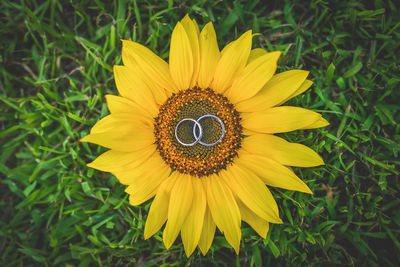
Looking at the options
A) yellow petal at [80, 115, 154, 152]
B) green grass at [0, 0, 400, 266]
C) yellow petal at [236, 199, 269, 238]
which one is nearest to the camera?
yellow petal at [80, 115, 154, 152]

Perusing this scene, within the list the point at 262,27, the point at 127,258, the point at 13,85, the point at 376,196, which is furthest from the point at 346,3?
the point at 13,85

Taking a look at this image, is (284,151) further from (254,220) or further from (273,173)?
(254,220)

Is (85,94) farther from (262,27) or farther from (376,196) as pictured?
(376,196)

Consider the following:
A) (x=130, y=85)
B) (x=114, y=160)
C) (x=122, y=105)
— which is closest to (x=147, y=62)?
(x=130, y=85)

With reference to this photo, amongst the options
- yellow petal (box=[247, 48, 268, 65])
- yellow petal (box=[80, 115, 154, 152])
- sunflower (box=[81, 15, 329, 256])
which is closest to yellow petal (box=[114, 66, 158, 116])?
sunflower (box=[81, 15, 329, 256])

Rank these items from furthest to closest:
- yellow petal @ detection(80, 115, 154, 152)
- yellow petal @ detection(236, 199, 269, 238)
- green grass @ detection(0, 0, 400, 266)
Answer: green grass @ detection(0, 0, 400, 266) < yellow petal @ detection(236, 199, 269, 238) < yellow petal @ detection(80, 115, 154, 152)

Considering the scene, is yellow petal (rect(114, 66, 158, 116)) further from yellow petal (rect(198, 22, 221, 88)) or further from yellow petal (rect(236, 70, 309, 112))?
yellow petal (rect(236, 70, 309, 112))
